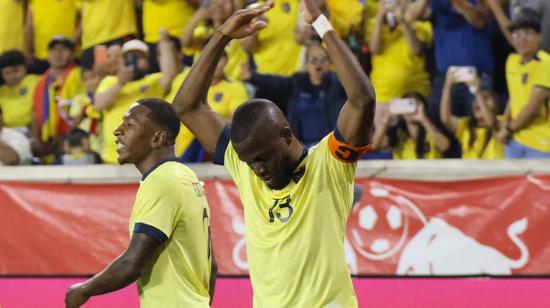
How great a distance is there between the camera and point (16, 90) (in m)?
11.4

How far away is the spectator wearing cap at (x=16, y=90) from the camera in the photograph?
11.2 meters

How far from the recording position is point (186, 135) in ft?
32.2

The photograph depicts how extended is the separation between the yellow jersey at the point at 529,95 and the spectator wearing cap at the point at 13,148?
486 cm

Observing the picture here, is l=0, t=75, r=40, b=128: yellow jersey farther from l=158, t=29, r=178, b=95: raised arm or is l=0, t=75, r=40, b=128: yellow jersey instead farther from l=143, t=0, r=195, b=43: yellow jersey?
l=158, t=29, r=178, b=95: raised arm

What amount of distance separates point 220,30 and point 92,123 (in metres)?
6.41

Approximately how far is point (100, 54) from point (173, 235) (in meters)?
6.56

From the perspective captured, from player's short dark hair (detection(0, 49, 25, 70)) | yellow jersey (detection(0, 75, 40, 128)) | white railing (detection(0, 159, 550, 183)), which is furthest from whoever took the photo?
player's short dark hair (detection(0, 49, 25, 70))

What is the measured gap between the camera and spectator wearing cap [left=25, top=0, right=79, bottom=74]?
1166 cm

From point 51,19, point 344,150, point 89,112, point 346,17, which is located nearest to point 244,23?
point 344,150

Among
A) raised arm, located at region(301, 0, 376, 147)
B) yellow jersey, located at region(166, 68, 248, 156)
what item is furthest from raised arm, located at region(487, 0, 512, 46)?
raised arm, located at region(301, 0, 376, 147)

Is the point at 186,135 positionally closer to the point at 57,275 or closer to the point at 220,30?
the point at 57,275

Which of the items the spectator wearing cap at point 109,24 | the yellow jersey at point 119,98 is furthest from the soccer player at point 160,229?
the spectator wearing cap at point 109,24

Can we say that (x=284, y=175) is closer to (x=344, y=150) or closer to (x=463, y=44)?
(x=344, y=150)

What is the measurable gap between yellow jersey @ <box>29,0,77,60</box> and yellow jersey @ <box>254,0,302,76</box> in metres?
2.61
